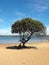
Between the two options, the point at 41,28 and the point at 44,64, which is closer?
the point at 44,64

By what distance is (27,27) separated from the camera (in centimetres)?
2423

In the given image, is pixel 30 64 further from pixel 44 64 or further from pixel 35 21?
pixel 35 21

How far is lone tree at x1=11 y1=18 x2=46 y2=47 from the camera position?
24152 millimetres

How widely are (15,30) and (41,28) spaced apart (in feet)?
12.8

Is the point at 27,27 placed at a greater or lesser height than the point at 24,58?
greater

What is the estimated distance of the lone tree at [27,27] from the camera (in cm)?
2415

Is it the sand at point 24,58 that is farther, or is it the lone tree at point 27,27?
the lone tree at point 27,27

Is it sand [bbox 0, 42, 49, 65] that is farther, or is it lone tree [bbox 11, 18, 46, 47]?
lone tree [bbox 11, 18, 46, 47]

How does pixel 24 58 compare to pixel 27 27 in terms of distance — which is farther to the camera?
pixel 27 27

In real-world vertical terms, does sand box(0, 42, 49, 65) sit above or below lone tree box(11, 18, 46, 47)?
below

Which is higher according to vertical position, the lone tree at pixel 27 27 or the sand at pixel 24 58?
the lone tree at pixel 27 27

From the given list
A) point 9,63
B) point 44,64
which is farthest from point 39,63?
point 9,63

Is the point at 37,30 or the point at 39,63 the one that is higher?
the point at 37,30

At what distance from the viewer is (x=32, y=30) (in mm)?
24797
